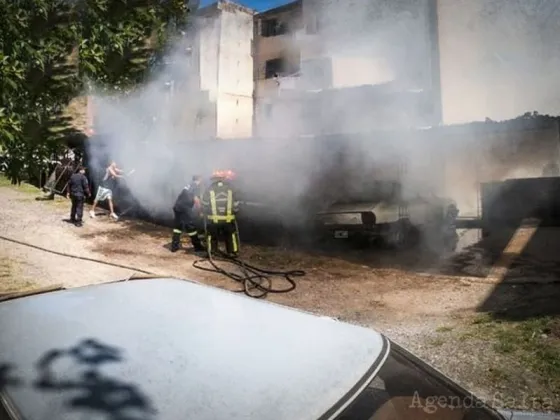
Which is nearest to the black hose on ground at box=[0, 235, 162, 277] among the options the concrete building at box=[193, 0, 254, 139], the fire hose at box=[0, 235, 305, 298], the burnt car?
the fire hose at box=[0, 235, 305, 298]

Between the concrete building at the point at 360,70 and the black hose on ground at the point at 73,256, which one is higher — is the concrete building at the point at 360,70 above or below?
above

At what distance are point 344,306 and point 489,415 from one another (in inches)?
182

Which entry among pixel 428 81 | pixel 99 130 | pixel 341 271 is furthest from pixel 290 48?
pixel 341 271

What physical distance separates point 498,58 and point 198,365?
1839cm

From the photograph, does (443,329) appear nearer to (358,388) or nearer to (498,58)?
(358,388)

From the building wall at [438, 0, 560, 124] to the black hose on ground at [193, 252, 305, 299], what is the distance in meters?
12.0

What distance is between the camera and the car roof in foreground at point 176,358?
3.99ft

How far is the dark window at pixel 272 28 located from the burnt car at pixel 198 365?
21149 millimetres

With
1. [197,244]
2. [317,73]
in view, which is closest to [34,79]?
[197,244]

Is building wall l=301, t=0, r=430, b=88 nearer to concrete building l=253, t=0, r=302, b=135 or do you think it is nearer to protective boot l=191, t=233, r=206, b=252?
concrete building l=253, t=0, r=302, b=135

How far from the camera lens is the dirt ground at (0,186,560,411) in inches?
156

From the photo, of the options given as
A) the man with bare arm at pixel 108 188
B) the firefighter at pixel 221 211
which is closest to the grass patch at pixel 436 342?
the firefighter at pixel 221 211

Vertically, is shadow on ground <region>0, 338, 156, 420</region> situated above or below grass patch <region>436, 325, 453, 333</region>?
above

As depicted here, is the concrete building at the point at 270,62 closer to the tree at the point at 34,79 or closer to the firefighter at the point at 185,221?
the firefighter at the point at 185,221
